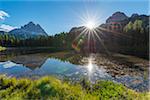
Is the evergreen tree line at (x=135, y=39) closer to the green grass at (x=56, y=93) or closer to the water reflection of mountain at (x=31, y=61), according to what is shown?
the water reflection of mountain at (x=31, y=61)

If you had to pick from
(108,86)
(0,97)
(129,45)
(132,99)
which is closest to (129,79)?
(108,86)

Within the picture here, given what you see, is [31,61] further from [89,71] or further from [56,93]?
[56,93]

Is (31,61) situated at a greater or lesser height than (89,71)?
greater

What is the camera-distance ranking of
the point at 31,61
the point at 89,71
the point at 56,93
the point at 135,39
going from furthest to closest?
the point at 135,39
the point at 31,61
the point at 89,71
the point at 56,93

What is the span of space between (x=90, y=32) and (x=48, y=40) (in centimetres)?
1616

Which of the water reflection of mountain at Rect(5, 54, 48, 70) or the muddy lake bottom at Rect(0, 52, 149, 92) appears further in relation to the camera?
the water reflection of mountain at Rect(5, 54, 48, 70)

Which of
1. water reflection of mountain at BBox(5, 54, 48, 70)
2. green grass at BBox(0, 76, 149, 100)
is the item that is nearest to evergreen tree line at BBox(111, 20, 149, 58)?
water reflection of mountain at BBox(5, 54, 48, 70)

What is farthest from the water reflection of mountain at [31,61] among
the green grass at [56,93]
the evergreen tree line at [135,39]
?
the evergreen tree line at [135,39]

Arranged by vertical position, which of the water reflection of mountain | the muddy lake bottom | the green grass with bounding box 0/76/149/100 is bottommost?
the muddy lake bottom

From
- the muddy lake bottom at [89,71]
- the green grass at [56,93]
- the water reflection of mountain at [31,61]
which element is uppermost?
the green grass at [56,93]

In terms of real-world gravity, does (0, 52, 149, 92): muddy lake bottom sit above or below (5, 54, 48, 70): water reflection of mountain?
below

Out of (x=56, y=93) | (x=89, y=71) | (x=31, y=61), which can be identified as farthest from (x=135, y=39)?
(x=56, y=93)

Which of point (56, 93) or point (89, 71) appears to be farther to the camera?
point (89, 71)

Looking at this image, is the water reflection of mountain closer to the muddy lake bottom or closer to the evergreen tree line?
the muddy lake bottom
